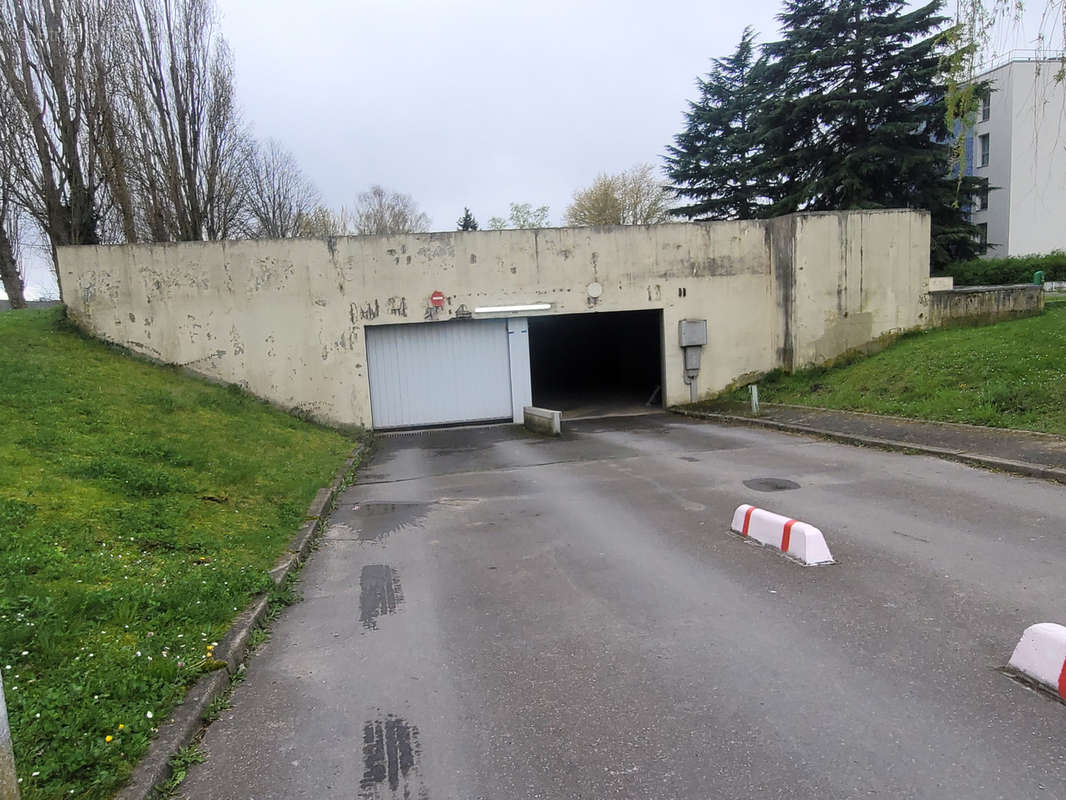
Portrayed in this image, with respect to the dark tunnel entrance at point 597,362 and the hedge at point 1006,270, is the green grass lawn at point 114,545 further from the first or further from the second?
the hedge at point 1006,270

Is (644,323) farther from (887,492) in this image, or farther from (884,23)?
(887,492)

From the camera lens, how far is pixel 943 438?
10156 mm

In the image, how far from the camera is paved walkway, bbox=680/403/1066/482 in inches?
328

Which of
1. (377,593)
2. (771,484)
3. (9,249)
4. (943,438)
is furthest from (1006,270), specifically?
(9,249)

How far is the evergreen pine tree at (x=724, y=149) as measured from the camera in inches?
1259

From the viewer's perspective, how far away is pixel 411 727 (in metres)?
3.53

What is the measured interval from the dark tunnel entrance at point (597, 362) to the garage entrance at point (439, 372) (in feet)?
8.44

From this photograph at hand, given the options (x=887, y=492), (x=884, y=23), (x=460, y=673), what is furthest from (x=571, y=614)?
(x=884, y=23)

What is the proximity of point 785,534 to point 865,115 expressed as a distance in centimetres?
2577

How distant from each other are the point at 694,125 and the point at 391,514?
3212cm

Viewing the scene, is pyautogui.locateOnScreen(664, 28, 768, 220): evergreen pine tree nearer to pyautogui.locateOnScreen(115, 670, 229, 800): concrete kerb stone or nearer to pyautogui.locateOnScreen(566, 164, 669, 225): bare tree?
pyautogui.locateOnScreen(566, 164, 669, 225): bare tree

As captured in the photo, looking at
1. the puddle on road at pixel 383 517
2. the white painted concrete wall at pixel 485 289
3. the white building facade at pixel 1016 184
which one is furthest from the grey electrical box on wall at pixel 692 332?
the white building facade at pixel 1016 184

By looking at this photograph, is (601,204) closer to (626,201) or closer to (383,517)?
(626,201)

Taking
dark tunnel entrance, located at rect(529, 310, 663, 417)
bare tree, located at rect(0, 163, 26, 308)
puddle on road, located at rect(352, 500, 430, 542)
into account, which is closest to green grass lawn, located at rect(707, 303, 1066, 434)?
dark tunnel entrance, located at rect(529, 310, 663, 417)
